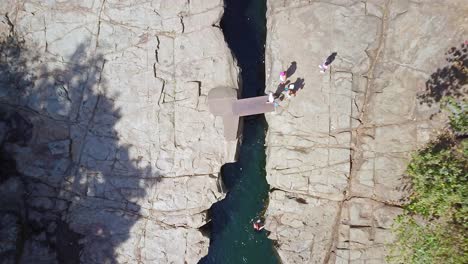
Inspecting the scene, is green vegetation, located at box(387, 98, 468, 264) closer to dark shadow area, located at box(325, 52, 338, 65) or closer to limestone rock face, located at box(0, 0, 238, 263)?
dark shadow area, located at box(325, 52, 338, 65)

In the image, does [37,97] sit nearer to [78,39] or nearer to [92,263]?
Result: [78,39]

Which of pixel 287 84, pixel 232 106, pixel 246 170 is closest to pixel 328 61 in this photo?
pixel 287 84

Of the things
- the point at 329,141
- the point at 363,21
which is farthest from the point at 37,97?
the point at 363,21

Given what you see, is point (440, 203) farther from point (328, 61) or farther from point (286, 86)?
point (286, 86)

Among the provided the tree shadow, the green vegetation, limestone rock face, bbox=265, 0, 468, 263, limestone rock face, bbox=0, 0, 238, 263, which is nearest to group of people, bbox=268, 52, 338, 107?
limestone rock face, bbox=265, 0, 468, 263

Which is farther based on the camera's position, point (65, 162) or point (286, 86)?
point (65, 162)

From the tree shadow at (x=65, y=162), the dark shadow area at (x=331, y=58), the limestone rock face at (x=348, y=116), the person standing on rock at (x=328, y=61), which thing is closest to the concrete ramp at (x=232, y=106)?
the limestone rock face at (x=348, y=116)

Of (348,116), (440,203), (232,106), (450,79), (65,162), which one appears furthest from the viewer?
(65,162)
